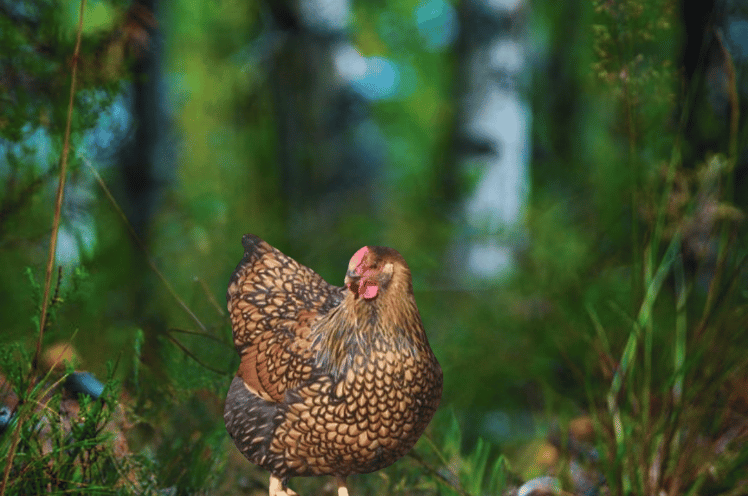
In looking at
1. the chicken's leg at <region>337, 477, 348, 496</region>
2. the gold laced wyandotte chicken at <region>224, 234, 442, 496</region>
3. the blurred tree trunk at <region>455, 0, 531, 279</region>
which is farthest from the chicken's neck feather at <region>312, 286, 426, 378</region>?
the blurred tree trunk at <region>455, 0, 531, 279</region>

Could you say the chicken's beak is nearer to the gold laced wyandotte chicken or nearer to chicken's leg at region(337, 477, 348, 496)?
the gold laced wyandotte chicken

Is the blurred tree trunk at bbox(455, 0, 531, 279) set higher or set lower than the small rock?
higher

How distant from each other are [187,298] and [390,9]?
8210 millimetres

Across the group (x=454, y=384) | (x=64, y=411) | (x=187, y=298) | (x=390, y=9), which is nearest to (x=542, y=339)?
(x=454, y=384)

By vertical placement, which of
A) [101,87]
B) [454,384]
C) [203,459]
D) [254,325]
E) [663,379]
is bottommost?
[454,384]

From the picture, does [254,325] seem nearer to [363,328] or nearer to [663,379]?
A: [363,328]

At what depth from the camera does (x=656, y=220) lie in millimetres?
2188

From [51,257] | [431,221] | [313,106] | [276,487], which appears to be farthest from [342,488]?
[313,106]

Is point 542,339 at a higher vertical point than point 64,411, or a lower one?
lower

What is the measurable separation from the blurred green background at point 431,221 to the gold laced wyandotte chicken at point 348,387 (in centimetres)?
32

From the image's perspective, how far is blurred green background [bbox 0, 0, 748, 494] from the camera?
2162 millimetres

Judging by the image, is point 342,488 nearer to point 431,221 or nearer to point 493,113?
point 431,221

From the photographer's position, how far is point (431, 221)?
Answer: 15.6 feet

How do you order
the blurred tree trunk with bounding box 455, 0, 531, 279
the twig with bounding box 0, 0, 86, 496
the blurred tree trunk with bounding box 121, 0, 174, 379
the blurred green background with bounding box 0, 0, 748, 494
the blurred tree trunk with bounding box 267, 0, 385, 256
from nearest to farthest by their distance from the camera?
the twig with bounding box 0, 0, 86, 496
the blurred green background with bounding box 0, 0, 748, 494
the blurred tree trunk with bounding box 121, 0, 174, 379
the blurred tree trunk with bounding box 455, 0, 531, 279
the blurred tree trunk with bounding box 267, 0, 385, 256
